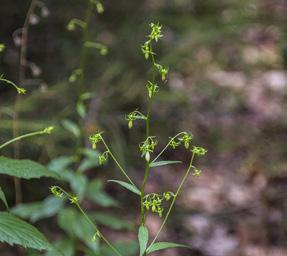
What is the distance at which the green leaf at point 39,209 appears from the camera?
102 inches

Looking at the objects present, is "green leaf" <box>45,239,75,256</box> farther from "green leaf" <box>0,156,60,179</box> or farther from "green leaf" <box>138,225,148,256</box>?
"green leaf" <box>138,225,148,256</box>

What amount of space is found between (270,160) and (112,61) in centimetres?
145

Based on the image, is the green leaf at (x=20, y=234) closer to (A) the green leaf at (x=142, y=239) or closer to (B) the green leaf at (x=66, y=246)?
(A) the green leaf at (x=142, y=239)

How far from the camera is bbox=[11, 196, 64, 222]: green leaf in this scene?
259 centimetres

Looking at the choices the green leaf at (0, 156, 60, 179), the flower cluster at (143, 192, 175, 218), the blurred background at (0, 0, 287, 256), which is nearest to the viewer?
the flower cluster at (143, 192, 175, 218)

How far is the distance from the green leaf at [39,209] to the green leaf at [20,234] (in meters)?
1.11

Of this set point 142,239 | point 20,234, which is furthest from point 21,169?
point 142,239

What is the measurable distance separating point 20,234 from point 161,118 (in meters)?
2.72

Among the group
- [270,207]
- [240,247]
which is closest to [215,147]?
[270,207]

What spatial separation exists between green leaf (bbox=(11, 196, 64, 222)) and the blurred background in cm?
19

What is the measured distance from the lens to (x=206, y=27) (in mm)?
4414

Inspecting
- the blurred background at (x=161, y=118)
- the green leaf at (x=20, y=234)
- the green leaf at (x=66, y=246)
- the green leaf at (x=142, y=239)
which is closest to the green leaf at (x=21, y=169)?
the green leaf at (x=20, y=234)

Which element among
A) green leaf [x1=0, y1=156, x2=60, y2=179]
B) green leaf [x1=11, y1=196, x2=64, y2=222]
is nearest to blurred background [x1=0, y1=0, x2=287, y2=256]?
→ green leaf [x1=11, y1=196, x2=64, y2=222]

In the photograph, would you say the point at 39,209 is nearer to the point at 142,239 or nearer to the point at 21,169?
the point at 21,169
